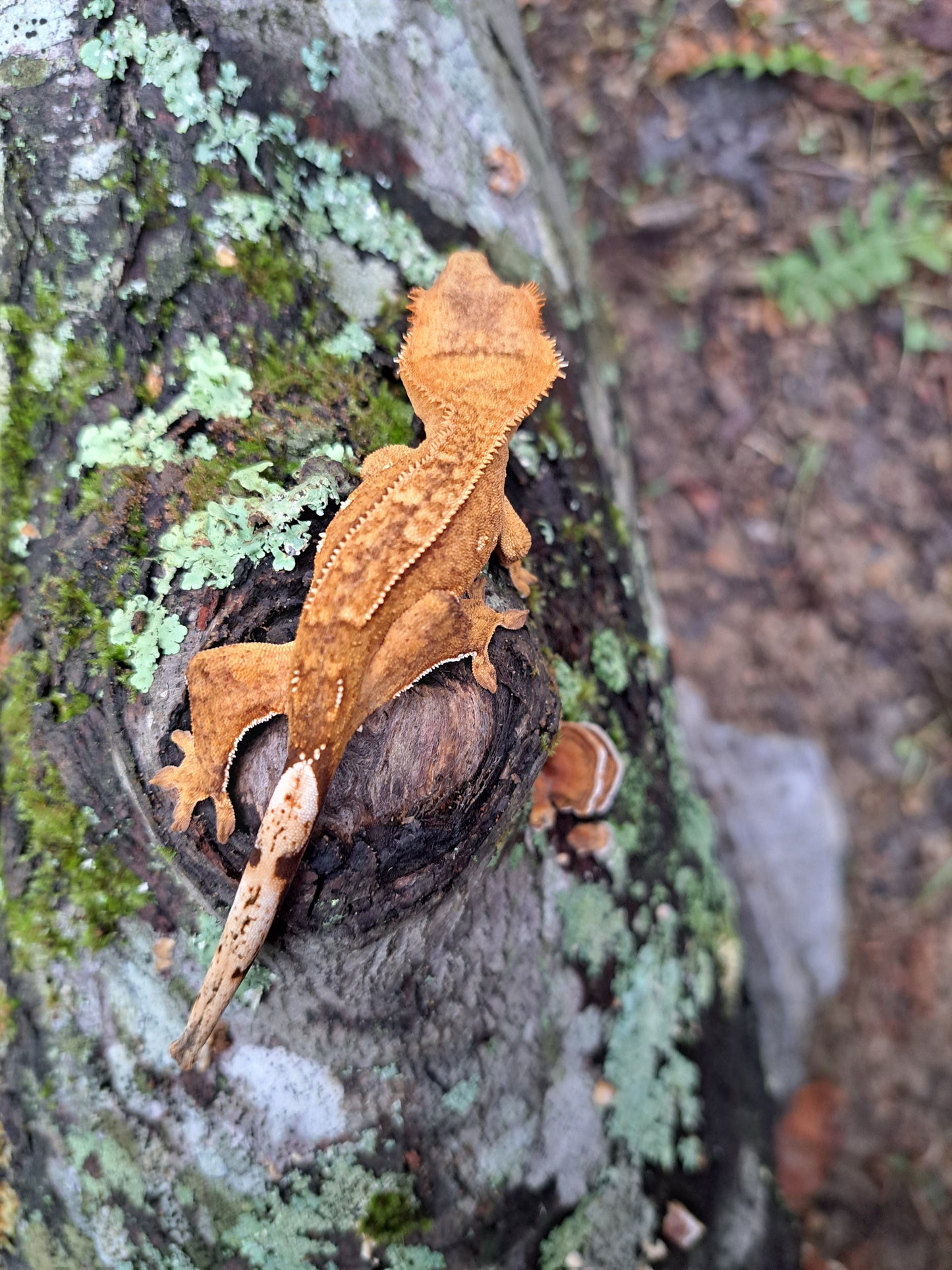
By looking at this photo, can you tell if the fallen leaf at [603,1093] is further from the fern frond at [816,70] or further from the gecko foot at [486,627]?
the fern frond at [816,70]

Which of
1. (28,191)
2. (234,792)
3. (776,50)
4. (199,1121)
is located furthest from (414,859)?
(776,50)

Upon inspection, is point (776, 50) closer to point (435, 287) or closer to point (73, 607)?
point (435, 287)

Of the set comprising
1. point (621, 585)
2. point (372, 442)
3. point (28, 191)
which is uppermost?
point (28, 191)

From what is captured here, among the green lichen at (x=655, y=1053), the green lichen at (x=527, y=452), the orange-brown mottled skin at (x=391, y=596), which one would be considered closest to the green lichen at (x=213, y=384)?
the orange-brown mottled skin at (x=391, y=596)

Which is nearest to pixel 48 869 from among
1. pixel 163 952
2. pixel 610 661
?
pixel 163 952

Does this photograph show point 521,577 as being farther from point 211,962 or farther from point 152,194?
point 152,194

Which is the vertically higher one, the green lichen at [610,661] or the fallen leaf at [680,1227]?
the green lichen at [610,661]
